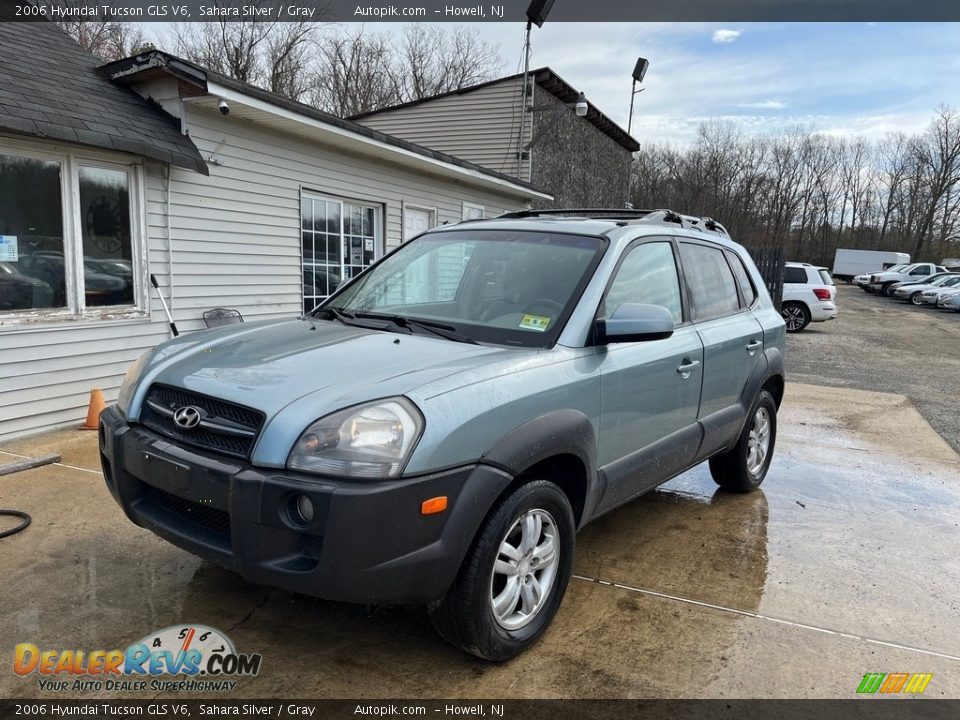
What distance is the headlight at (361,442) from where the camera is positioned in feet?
7.14

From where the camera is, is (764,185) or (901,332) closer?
(901,332)

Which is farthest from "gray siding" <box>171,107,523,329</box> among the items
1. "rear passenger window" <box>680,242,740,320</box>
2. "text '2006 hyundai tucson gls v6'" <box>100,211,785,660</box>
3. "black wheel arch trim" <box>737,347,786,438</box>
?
"black wheel arch trim" <box>737,347,786,438</box>

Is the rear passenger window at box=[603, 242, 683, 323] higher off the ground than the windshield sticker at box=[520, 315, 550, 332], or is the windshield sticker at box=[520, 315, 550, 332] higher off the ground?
the rear passenger window at box=[603, 242, 683, 323]

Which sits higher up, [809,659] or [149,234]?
Result: [149,234]

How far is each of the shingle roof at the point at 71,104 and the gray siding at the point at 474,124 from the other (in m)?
11.4

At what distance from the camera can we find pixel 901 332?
20062mm

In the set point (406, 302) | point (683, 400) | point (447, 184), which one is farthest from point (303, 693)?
point (447, 184)

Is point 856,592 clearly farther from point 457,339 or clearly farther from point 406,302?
point 406,302

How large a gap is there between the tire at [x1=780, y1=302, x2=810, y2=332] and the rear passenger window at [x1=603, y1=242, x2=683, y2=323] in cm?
1659

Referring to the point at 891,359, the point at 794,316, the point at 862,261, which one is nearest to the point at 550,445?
the point at 891,359

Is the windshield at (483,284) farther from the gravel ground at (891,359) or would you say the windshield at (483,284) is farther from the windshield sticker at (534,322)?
the gravel ground at (891,359)

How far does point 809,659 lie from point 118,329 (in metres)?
6.21

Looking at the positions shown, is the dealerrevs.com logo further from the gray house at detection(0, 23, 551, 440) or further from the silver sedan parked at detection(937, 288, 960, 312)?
the silver sedan parked at detection(937, 288, 960, 312)

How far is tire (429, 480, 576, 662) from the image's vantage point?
2.43 meters
